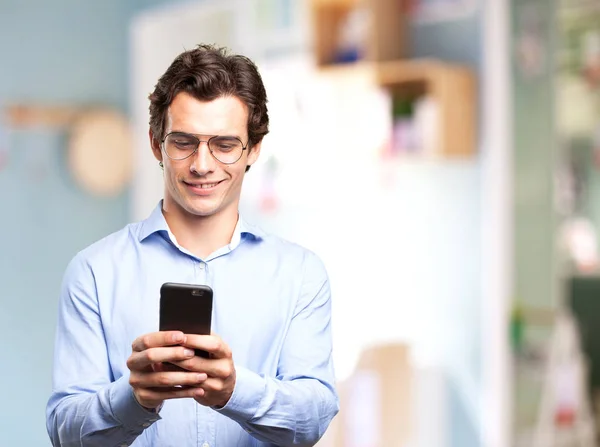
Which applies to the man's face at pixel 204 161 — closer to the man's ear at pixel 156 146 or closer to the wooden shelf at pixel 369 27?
the man's ear at pixel 156 146

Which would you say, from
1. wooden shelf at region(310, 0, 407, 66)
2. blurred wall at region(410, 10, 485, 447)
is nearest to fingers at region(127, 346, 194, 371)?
blurred wall at region(410, 10, 485, 447)

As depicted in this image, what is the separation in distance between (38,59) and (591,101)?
298 cm

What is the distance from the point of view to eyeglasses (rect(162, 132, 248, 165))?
80 centimetres

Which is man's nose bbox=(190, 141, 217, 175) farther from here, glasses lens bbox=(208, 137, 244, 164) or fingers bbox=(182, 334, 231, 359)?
fingers bbox=(182, 334, 231, 359)

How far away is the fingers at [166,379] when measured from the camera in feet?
2.44

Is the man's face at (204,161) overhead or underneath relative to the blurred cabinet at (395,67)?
underneath

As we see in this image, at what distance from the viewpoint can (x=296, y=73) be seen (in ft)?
13.6

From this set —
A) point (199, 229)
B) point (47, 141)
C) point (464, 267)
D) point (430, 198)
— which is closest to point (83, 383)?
point (199, 229)

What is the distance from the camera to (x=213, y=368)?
2.48 feet

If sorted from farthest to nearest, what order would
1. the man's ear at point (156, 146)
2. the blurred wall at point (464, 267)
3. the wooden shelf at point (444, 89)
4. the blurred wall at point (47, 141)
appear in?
the blurred wall at point (47, 141), the blurred wall at point (464, 267), the wooden shelf at point (444, 89), the man's ear at point (156, 146)

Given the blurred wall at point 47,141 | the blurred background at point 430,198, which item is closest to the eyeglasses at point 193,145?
the blurred background at point 430,198

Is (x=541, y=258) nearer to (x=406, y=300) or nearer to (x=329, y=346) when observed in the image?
(x=406, y=300)

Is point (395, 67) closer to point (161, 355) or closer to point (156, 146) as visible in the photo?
point (156, 146)

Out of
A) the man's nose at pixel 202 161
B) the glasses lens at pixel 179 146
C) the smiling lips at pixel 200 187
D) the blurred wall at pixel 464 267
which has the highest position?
the glasses lens at pixel 179 146
